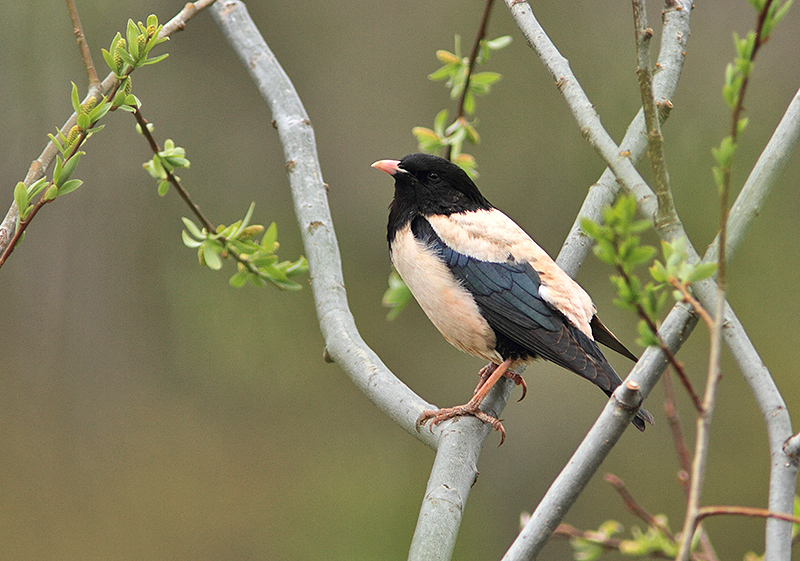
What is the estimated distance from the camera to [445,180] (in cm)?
235

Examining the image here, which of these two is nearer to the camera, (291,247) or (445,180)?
(445,180)

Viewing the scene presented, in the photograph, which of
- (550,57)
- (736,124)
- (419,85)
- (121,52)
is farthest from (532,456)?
(736,124)

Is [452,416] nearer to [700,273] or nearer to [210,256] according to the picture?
[210,256]

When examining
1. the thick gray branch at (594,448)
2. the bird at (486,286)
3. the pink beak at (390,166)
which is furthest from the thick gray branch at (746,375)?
the pink beak at (390,166)

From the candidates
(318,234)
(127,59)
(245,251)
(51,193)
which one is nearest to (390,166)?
(318,234)

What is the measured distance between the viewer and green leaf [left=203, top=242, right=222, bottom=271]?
1823mm

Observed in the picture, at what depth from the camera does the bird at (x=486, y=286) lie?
1975 mm

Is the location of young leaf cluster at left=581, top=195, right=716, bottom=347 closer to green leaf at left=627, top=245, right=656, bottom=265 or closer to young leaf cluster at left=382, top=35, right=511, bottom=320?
green leaf at left=627, top=245, right=656, bottom=265

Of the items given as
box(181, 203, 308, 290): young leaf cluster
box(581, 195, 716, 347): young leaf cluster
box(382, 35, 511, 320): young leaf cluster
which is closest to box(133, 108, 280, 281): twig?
box(181, 203, 308, 290): young leaf cluster

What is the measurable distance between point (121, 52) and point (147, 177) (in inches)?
130

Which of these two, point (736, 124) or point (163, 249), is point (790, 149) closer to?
point (736, 124)

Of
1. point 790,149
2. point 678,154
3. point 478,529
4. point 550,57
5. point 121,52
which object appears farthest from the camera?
point 478,529

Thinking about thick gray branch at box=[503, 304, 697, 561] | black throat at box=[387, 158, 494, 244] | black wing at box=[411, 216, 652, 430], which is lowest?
thick gray branch at box=[503, 304, 697, 561]

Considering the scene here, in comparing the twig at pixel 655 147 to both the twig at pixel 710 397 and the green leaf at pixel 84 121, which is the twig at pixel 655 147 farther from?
the green leaf at pixel 84 121
